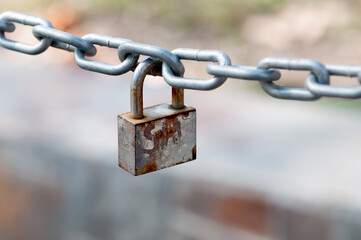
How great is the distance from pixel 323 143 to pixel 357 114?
45 centimetres

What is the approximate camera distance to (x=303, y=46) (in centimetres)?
376

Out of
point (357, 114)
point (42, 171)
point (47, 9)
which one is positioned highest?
point (47, 9)

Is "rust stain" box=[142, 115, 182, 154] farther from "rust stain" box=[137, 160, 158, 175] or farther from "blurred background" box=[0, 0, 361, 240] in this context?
"blurred background" box=[0, 0, 361, 240]

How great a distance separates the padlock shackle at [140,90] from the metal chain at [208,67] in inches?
0.5

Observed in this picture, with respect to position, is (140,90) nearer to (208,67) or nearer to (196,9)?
(208,67)

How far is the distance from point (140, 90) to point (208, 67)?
0.50ft

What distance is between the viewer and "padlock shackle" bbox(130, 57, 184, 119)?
849 millimetres

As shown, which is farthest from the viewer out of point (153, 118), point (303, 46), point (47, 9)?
point (47, 9)

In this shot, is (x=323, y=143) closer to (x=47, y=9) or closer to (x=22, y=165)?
(x=22, y=165)

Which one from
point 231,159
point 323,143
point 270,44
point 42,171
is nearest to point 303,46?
point 270,44

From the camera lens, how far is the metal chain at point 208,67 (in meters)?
0.71

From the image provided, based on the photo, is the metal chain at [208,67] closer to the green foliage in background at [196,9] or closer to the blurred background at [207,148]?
the blurred background at [207,148]

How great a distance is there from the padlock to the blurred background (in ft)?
4.58

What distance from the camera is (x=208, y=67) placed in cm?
77
